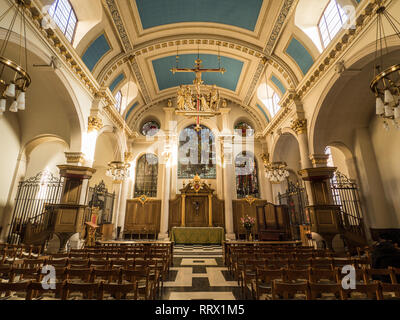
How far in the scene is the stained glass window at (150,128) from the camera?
1477cm

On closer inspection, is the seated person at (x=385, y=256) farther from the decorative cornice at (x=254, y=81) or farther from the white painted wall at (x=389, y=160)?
the decorative cornice at (x=254, y=81)

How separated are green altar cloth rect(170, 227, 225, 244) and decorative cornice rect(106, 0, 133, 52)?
30.1 feet

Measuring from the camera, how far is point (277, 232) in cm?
941

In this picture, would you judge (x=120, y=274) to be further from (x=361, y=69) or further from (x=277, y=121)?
(x=277, y=121)

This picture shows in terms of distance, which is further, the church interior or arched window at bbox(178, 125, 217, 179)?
arched window at bbox(178, 125, 217, 179)

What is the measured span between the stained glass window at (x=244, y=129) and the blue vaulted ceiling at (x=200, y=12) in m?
6.86

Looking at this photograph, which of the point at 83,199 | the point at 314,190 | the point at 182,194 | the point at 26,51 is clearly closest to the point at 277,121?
the point at 314,190

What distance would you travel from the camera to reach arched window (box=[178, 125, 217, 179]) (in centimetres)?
1427

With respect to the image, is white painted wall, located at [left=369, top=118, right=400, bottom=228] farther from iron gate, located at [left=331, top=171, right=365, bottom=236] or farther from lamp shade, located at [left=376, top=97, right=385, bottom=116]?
lamp shade, located at [left=376, top=97, right=385, bottom=116]

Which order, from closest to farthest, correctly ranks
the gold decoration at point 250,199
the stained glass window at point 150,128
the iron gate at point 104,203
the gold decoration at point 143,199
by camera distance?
the iron gate at point 104,203 → the gold decoration at point 143,199 → the gold decoration at point 250,199 → the stained glass window at point 150,128

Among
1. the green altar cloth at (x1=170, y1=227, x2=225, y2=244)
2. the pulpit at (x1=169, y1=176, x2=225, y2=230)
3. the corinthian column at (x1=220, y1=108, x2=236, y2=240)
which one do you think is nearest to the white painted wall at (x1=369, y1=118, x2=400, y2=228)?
the green altar cloth at (x1=170, y1=227, x2=225, y2=244)

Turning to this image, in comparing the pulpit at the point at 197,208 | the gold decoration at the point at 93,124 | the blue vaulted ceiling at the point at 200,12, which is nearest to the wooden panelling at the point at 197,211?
the pulpit at the point at 197,208

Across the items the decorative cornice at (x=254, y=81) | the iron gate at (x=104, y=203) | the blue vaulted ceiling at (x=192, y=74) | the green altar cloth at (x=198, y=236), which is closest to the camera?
the iron gate at (x=104, y=203)

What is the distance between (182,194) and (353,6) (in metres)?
11.2
